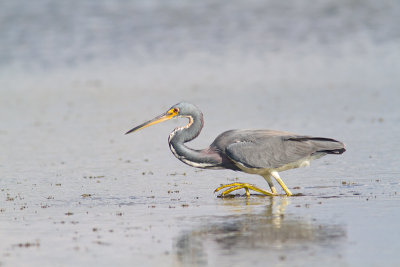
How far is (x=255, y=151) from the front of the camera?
11484 millimetres

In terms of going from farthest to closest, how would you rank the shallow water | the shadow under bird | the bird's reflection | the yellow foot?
the shadow under bird → the yellow foot → the shallow water → the bird's reflection

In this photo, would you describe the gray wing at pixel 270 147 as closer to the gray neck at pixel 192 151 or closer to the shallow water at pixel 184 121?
the gray neck at pixel 192 151

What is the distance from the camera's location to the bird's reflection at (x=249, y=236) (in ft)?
25.9

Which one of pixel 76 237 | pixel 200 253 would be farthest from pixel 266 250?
pixel 76 237

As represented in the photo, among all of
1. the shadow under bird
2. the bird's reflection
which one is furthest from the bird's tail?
the bird's reflection

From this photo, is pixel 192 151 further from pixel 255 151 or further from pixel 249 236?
pixel 249 236

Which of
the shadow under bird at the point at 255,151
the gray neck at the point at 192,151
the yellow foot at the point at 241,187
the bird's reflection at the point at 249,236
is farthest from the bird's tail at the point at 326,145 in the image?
the bird's reflection at the point at 249,236

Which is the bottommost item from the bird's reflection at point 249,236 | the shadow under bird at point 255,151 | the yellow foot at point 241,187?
the bird's reflection at point 249,236

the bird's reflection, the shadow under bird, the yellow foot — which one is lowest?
the bird's reflection

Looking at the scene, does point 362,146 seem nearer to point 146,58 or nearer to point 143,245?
point 143,245

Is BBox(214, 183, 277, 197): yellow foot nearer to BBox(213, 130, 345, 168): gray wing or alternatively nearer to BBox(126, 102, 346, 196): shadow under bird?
BBox(126, 102, 346, 196): shadow under bird

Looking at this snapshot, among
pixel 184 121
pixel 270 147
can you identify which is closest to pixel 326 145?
pixel 270 147

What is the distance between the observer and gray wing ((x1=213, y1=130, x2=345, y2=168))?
450 inches

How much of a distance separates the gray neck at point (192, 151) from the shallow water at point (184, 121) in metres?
0.43
